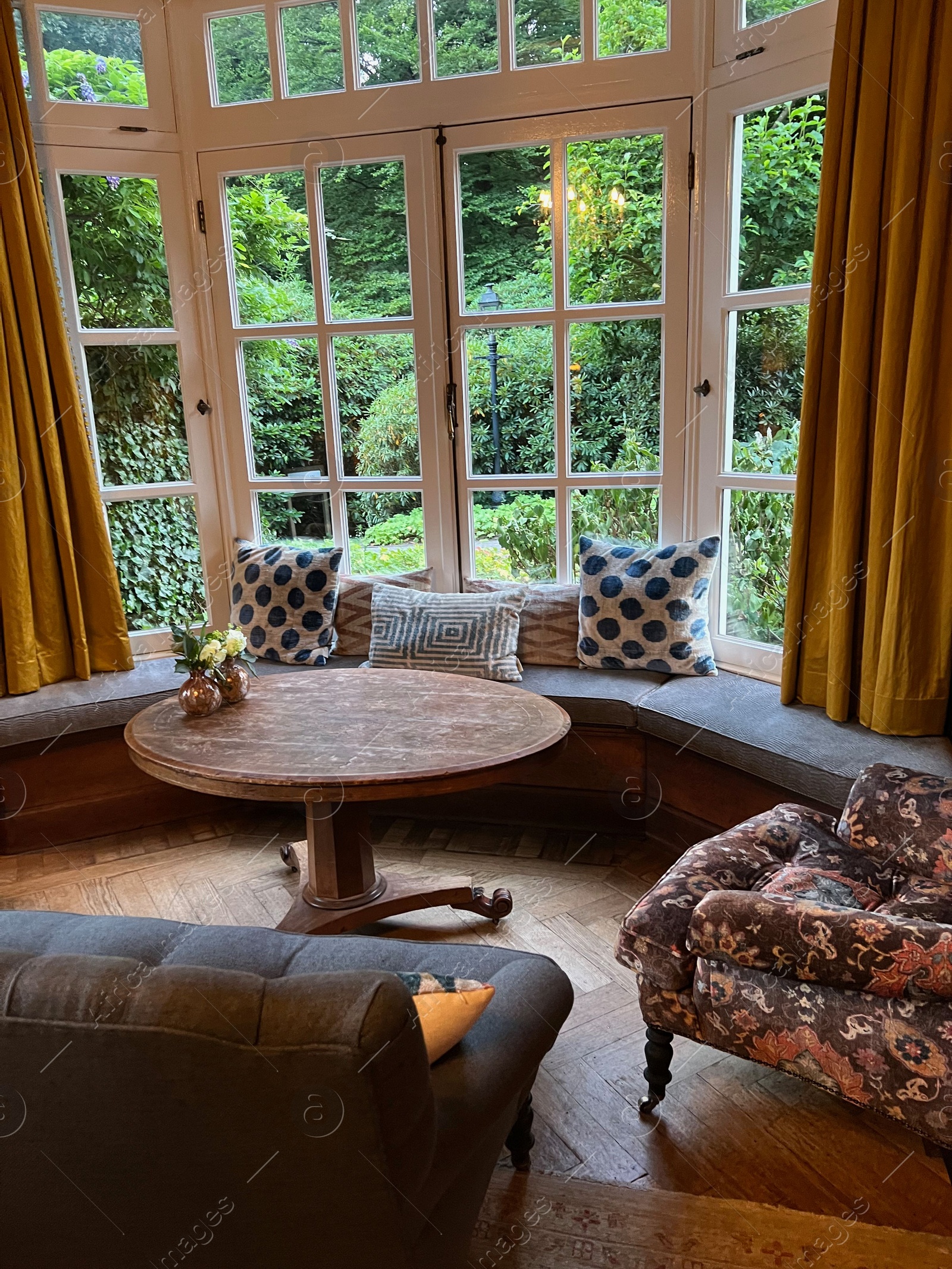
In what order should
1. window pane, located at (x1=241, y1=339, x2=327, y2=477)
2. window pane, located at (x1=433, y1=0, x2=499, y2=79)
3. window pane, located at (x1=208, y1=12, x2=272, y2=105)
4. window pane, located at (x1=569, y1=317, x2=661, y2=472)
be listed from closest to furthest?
window pane, located at (x1=433, y1=0, x2=499, y2=79) → window pane, located at (x1=569, y1=317, x2=661, y2=472) → window pane, located at (x1=208, y1=12, x2=272, y2=105) → window pane, located at (x1=241, y1=339, x2=327, y2=477)

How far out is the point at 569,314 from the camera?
130 inches

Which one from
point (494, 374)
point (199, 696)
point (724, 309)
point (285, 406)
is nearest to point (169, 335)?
point (285, 406)

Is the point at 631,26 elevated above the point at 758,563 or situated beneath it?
elevated above

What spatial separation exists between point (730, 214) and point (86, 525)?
240 cm

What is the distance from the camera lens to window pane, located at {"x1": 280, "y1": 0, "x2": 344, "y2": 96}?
3.31 meters

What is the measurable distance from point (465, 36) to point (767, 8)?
0.99 m

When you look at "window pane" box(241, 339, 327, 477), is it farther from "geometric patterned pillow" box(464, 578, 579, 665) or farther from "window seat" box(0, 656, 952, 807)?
"geometric patterned pillow" box(464, 578, 579, 665)

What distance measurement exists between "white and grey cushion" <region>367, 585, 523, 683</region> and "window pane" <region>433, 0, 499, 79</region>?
1.78m

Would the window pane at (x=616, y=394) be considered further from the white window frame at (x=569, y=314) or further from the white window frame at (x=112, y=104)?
the white window frame at (x=112, y=104)

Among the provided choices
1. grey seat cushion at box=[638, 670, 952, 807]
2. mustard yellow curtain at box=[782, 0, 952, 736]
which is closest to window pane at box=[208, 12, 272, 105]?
mustard yellow curtain at box=[782, 0, 952, 736]

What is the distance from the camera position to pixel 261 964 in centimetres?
136

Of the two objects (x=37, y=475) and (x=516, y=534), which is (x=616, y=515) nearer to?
(x=516, y=534)

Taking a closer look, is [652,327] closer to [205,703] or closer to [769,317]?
[769,317]

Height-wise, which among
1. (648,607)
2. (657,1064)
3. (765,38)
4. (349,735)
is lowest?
(657,1064)
